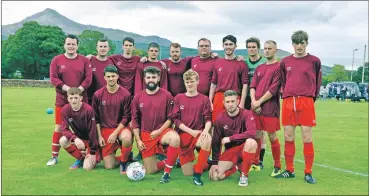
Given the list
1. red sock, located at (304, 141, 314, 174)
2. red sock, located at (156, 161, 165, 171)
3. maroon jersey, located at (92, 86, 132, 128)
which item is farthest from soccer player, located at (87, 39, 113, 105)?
red sock, located at (304, 141, 314, 174)

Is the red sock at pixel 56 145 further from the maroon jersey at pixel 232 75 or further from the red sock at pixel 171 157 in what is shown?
the maroon jersey at pixel 232 75

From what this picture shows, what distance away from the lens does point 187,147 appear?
6008 millimetres

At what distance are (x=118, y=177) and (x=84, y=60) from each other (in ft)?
7.21

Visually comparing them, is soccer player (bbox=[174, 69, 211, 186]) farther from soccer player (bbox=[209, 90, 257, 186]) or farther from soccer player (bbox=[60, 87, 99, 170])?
soccer player (bbox=[60, 87, 99, 170])

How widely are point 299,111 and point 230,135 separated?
3.30 feet

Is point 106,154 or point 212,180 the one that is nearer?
point 212,180

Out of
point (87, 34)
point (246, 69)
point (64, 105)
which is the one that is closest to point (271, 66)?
point (246, 69)

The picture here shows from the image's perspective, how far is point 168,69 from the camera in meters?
7.15

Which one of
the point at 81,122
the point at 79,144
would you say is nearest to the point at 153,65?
the point at 81,122

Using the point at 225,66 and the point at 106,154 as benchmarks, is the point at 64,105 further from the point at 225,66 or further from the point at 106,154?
the point at 225,66

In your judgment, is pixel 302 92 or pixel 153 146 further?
pixel 153 146

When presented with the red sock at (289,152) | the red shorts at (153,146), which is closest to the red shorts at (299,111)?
the red sock at (289,152)

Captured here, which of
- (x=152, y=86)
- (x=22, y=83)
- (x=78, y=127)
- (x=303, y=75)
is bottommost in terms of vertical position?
(x=22, y=83)

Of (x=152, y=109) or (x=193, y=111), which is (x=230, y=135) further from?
(x=152, y=109)
